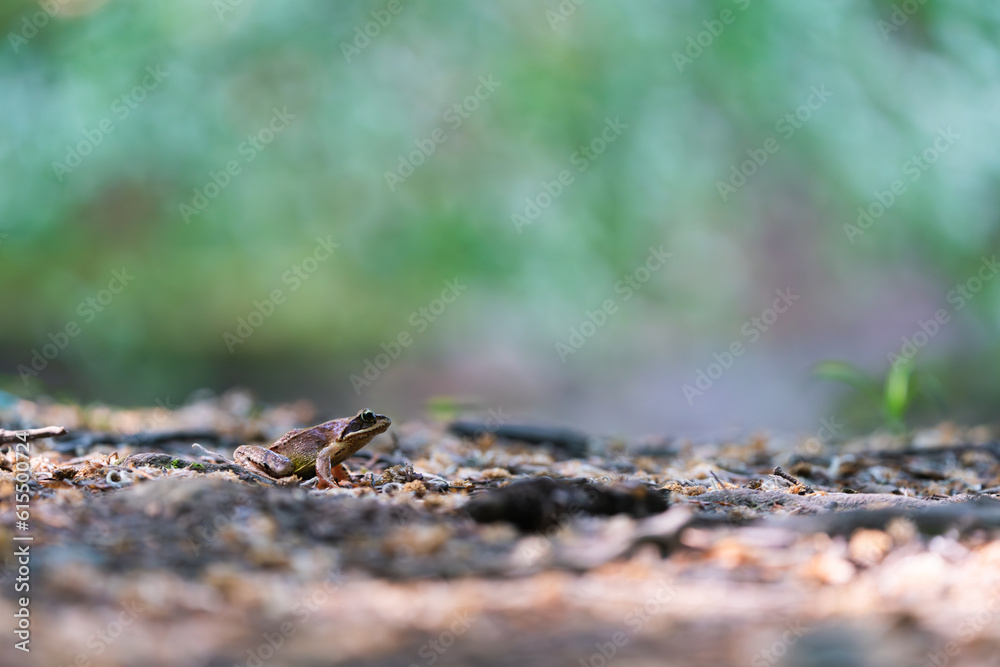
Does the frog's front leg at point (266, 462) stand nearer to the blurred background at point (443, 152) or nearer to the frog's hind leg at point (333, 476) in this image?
the frog's hind leg at point (333, 476)

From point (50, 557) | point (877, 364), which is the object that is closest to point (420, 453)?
point (50, 557)

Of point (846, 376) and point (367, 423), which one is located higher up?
point (367, 423)

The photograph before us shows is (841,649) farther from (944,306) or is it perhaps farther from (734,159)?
(944,306)

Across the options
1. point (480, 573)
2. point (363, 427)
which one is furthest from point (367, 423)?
point (480, 573)

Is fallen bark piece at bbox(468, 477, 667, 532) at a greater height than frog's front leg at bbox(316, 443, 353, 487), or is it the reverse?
frog's front leg at bbox(316, 443, 353, 487)

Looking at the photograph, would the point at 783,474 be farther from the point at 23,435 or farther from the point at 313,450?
the point at 23,435

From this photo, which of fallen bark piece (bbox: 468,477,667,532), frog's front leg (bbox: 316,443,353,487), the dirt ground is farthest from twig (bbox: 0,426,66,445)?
fallen bark piece (bbox: 468,477,667,532)

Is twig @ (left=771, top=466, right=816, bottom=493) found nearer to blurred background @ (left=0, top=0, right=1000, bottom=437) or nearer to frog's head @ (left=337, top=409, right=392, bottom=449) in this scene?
frog's head @ (left=337, top=409, right=392, bottom=449)
